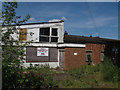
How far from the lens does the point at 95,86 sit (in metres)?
6.46

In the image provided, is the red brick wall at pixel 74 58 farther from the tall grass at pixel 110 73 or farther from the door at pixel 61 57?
the tall grass at pixel 110 73

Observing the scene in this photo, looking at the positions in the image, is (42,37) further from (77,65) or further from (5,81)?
(5,81)

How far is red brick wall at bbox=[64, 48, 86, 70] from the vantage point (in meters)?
12.0

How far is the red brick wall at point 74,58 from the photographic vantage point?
1200 centimetres

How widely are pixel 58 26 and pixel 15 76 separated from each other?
9242mm

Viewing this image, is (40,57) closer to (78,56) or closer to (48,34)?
(48,34)

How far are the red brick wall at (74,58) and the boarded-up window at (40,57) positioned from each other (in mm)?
1435

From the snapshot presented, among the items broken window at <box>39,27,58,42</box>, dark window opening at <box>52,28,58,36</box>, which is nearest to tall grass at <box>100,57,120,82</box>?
broken window at <box>39,27,58,42</box>

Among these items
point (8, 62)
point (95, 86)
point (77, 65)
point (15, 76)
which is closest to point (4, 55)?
point (8, 62)

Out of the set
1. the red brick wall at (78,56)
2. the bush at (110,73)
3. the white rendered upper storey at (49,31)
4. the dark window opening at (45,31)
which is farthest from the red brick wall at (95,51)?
the bush at (110,73)

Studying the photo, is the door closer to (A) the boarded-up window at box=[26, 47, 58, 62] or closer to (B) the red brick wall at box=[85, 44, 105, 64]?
(A) the boarded-up window at box=[26, 47, 58, 62]

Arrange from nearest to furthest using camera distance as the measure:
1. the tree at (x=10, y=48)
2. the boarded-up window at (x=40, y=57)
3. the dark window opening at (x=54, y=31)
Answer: the tree at (x=10, y=48), the boarded-up window at (x=40, y=57), the dark window opening at (x=54, y=31)

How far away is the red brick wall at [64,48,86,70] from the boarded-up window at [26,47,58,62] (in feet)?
4.71

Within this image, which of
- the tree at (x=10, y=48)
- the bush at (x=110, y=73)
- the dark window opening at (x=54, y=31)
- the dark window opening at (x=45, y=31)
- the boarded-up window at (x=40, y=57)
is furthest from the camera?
the dark window opening at (x=54, y=31)
